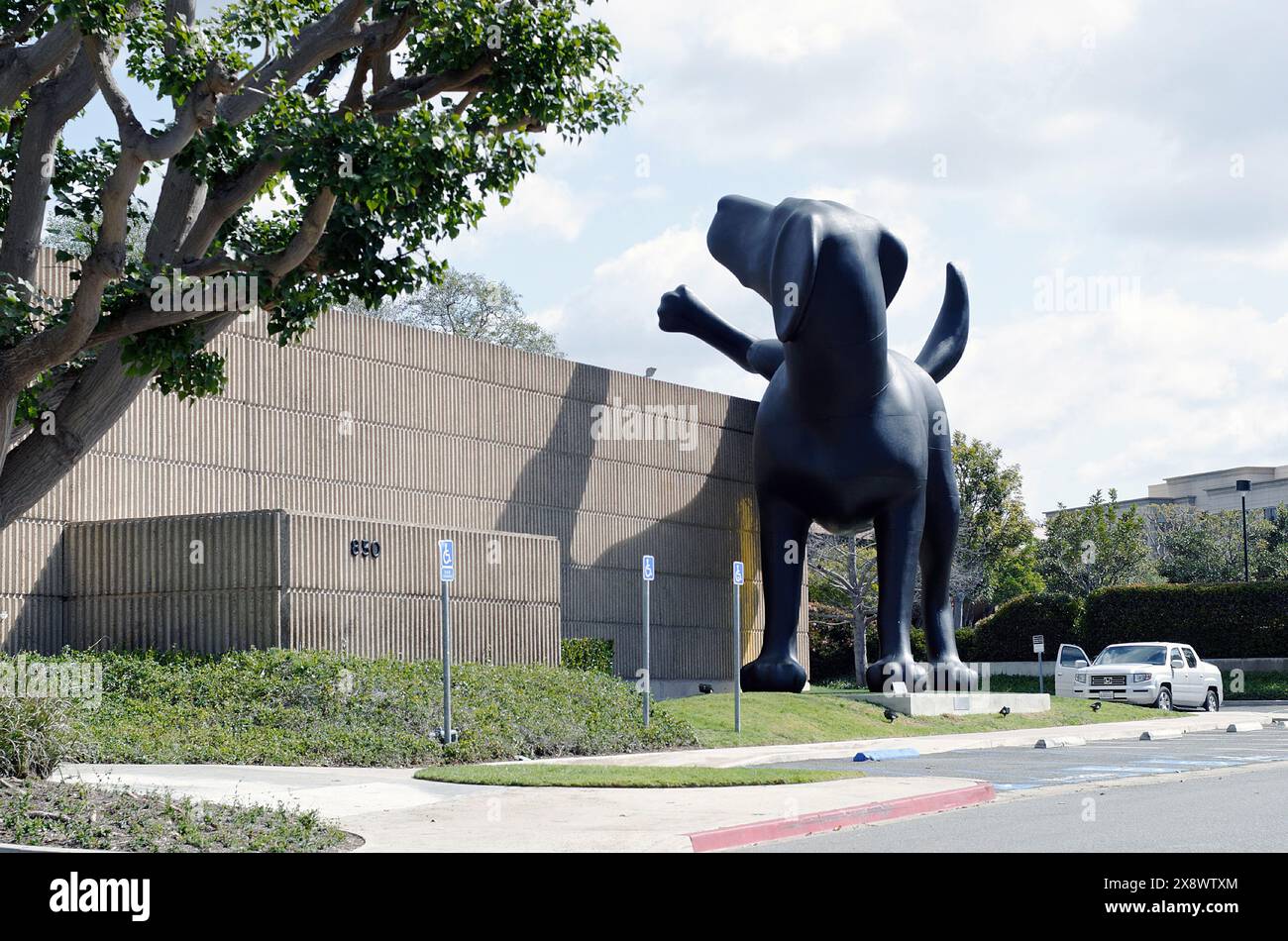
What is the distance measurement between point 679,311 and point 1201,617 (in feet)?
88.8

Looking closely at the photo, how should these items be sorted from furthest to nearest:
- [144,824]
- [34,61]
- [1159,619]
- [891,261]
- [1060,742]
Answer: [1159,619]
[891,261]
[1060,742]
[34,61]
[144,824]

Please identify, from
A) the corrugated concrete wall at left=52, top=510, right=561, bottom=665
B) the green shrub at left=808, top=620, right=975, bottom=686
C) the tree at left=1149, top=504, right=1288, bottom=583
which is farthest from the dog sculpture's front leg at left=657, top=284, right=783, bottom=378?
the tree at left=1149, top=504, right=1288, bottom=583

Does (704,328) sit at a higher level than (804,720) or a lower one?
higher

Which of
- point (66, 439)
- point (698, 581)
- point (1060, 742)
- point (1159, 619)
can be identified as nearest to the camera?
point (66, 439)

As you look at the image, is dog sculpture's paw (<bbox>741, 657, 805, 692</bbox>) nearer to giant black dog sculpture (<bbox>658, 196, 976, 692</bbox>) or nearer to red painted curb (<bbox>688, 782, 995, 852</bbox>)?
giant black dog sculpture (<bbox>658, 196, 976, 692</bbox>)

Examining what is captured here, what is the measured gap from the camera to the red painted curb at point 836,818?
11.4 m

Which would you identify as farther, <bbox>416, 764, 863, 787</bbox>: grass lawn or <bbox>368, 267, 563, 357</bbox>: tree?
<bbox>368, 267, 563, 357</bbox>: tree

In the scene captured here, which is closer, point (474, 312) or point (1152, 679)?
point (1152, 679)

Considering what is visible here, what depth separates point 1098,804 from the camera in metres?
13.9

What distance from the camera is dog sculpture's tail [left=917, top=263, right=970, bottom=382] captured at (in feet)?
106

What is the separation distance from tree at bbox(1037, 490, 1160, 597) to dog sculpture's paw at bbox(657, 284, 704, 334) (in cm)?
3223

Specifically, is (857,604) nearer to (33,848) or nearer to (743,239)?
(743,239)

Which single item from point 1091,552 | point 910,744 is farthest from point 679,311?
point 1091,552
